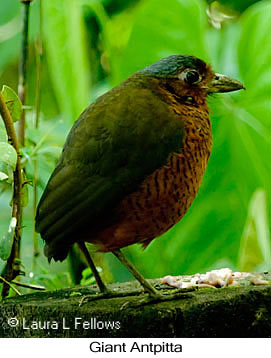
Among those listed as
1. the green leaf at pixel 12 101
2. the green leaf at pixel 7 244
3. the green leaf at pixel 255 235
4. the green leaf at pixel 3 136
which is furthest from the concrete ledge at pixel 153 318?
the green leaf at pixel 255 235

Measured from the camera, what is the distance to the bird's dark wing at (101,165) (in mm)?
1531

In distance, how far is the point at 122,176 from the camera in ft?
5.10

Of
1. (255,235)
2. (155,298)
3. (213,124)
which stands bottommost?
(255,235)

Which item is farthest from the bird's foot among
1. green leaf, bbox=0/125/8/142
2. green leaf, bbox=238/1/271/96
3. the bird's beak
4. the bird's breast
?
green leaf, bbox=238/1/271/96

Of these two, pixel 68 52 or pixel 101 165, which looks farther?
pixel 68 52

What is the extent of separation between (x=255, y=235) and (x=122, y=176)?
3.25 ft

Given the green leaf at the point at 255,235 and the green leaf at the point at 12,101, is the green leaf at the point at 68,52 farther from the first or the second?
the green leaf at the point at 255,235

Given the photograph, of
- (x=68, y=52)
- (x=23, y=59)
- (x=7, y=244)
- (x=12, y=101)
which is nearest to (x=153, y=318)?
(x=7, y=244)

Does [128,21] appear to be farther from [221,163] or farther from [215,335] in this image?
[215,335]

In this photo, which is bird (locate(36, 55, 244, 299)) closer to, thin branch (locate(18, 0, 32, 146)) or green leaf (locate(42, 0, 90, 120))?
thin branch (locate(18, 0, 32, 146))

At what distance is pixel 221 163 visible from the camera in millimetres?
2500

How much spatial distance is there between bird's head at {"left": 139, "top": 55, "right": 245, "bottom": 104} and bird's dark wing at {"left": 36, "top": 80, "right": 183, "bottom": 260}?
0.14 m

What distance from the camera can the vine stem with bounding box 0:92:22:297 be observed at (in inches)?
64.0

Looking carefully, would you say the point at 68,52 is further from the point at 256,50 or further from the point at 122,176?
the point at 122,176
